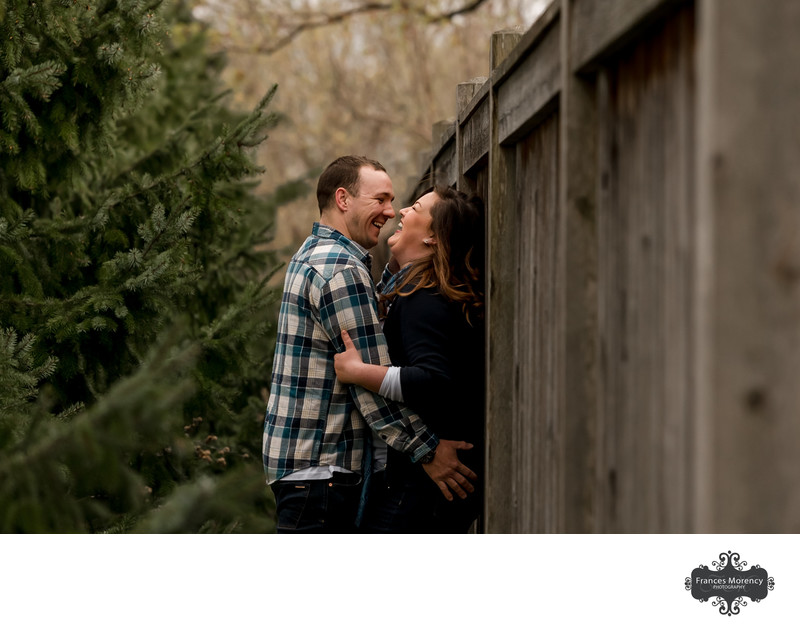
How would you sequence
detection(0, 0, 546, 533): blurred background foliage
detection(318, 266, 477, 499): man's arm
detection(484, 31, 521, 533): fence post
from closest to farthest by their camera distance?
detection(484, 31, 521, 533): fence post → detection(318, 266, 477, 499): man's arm → detection(0, 0, 546, 533): blurred background foliage

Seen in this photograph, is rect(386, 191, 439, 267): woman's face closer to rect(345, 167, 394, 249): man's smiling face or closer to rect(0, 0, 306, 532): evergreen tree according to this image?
rect(345, 167, 394, 249): man's smiling face

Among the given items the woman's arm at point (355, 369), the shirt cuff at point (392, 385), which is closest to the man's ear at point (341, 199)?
the woman's arm at point (355, 369)

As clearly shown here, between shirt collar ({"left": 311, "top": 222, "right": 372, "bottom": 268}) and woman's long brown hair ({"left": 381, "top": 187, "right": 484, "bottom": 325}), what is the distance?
170mm

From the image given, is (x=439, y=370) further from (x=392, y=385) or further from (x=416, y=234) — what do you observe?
(x=416, y=234)

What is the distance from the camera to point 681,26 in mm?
1436

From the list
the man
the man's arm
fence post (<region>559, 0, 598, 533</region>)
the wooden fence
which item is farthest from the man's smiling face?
fence post (<region>559, 0, 598, 533</region>)

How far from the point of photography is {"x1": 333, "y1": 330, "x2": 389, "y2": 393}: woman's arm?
9.52 ft

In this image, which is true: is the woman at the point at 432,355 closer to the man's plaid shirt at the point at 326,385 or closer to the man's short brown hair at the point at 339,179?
the man's plaid shirt at the point at 326,385

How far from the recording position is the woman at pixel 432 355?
2922 millimetres

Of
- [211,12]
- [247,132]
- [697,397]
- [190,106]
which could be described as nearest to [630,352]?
[697,397]

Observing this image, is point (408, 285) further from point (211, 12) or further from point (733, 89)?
point (211, 12)

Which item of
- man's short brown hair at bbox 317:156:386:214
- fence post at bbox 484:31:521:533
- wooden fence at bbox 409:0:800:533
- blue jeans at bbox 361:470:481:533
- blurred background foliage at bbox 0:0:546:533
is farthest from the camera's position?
blurred background foliage at bbox 0:0:546:533
